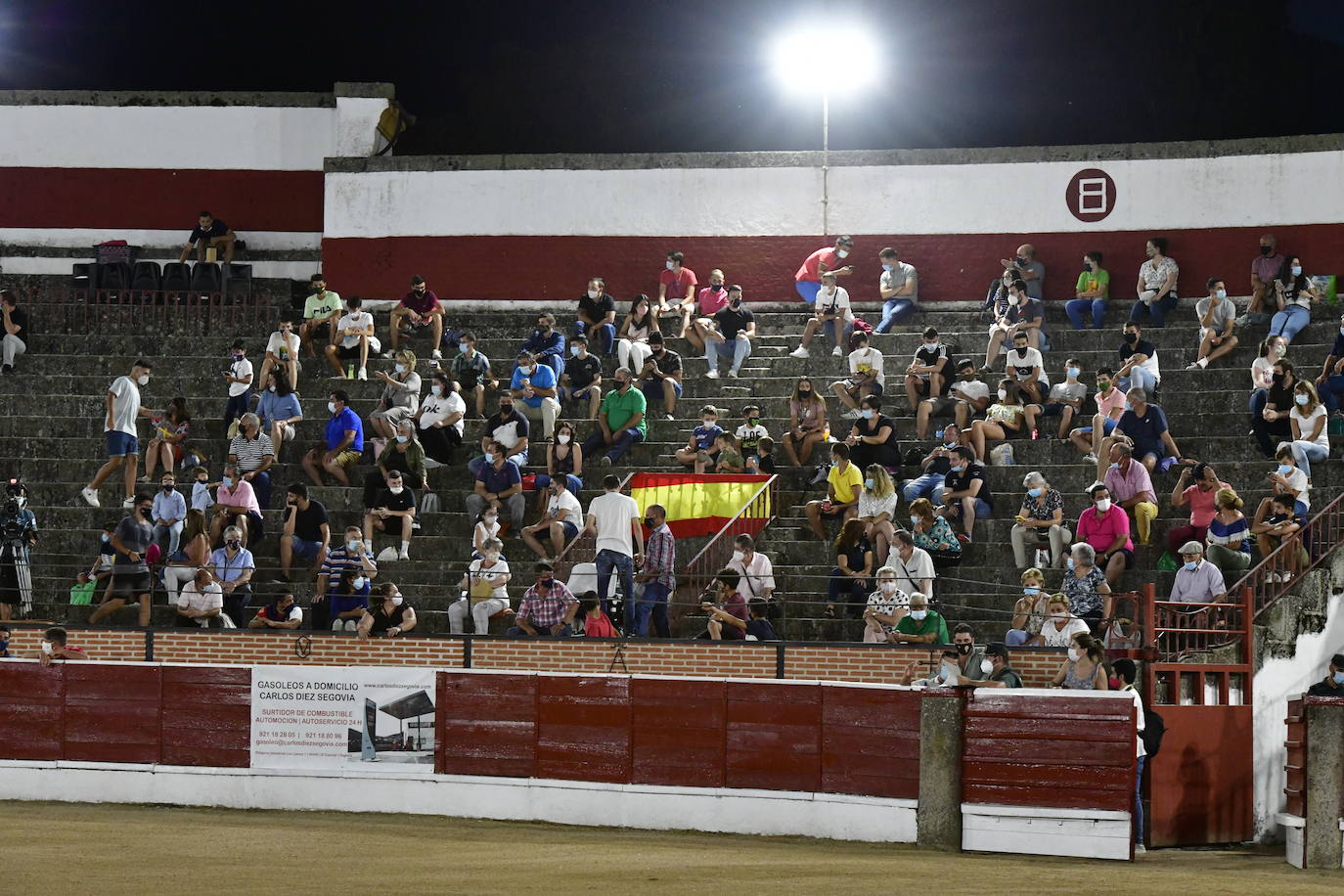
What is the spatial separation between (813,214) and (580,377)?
4.99 m

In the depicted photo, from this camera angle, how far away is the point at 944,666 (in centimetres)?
1526

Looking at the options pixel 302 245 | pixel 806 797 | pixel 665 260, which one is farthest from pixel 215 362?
pixel 806 797

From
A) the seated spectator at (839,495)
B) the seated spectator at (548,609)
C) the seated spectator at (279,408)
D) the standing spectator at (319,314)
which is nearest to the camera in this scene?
the seated spectator at (548,609)

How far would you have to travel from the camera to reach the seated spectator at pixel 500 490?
1959 centimetres

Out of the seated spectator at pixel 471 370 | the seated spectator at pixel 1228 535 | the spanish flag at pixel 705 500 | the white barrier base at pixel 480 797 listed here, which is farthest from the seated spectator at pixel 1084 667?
the seated spectator at pixel 471 370

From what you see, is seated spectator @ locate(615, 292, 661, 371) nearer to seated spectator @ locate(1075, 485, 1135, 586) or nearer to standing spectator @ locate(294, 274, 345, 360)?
standing spectator @ locate(294, 274, 345, 360)

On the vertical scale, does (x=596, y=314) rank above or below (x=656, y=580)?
above

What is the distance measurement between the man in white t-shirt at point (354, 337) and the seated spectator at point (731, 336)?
13.3 ft

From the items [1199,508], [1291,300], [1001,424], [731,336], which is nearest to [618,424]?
[731,336]

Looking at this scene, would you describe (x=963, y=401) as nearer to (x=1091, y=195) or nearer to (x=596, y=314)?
(x=596, y=314)

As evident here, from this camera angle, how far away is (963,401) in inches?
799

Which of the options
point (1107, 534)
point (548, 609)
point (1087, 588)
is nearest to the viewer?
point (1087, 588)

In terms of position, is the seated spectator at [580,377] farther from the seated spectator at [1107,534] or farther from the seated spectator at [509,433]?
the seated spectator at [1107,534]

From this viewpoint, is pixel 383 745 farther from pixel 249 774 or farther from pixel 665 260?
pixel 665 260
